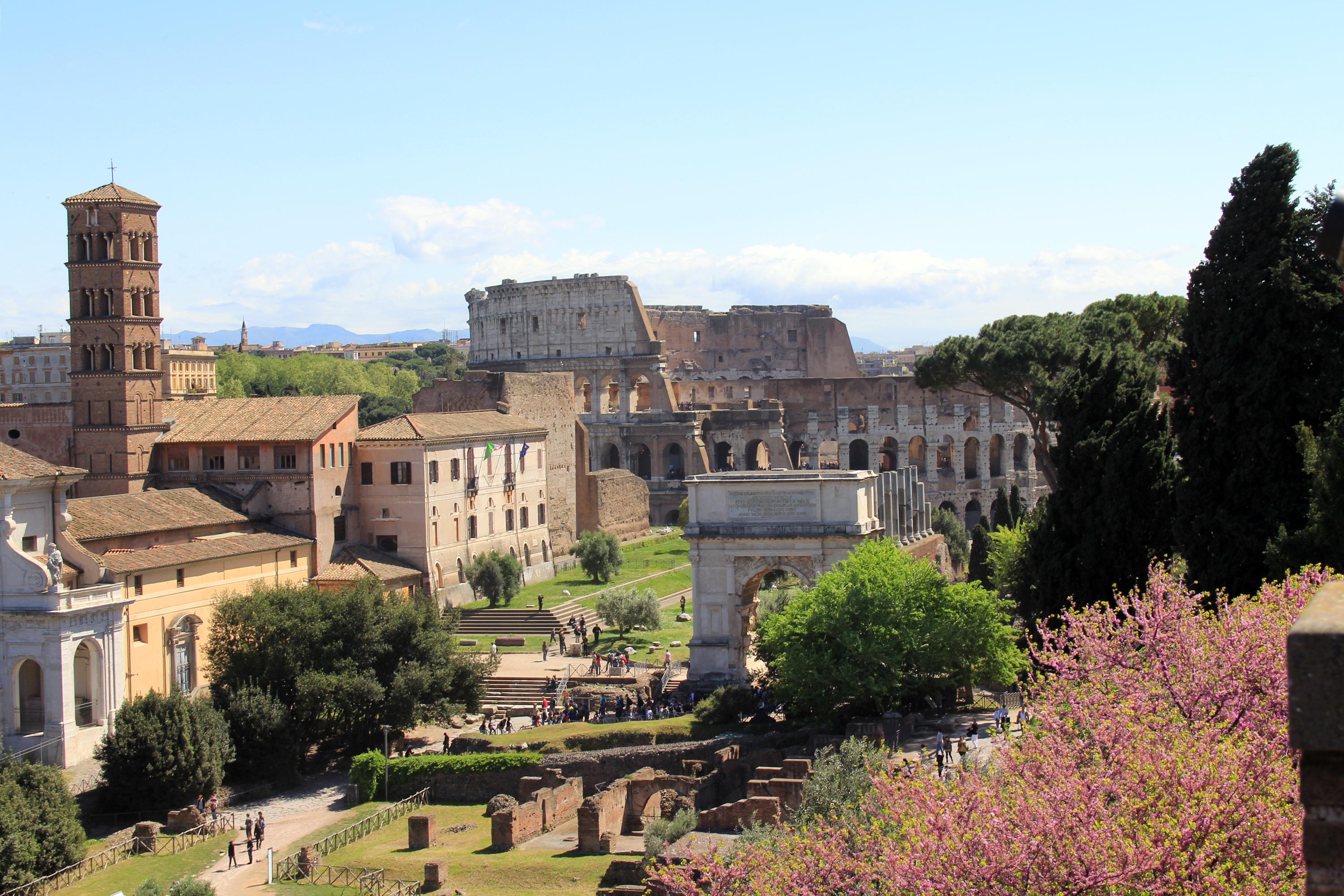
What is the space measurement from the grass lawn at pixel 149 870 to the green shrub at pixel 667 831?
876 centimetres

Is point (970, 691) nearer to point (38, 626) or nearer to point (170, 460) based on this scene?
point (38, 626)

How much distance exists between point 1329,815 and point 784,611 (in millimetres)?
Result: 31065

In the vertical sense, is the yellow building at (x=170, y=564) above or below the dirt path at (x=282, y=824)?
above

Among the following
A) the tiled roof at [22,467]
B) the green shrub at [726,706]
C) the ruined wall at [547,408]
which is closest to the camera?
the green shrub at [726,706]

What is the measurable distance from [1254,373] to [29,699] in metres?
29.7

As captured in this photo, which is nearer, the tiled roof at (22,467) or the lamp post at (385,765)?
the lamp post at (385,765)

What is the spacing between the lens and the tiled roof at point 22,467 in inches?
1384

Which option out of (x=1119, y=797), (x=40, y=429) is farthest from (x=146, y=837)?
(x=1119, y=797)

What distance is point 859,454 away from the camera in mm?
92000

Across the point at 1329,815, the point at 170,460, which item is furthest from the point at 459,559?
the point at 1329,815

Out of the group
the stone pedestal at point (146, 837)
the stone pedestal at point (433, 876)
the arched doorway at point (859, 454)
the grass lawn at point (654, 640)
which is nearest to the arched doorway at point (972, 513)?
the arched doorway at point (859, 454)

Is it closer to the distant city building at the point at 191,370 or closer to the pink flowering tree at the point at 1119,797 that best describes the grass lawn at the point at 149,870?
the pink flowering tree at the point at 1119,797

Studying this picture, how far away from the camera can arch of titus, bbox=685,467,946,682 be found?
39750 mm

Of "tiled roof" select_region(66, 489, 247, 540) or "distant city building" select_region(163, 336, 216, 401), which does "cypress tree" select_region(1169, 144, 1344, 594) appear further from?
"distant city building" select_region(163, 336, 216, 401)
